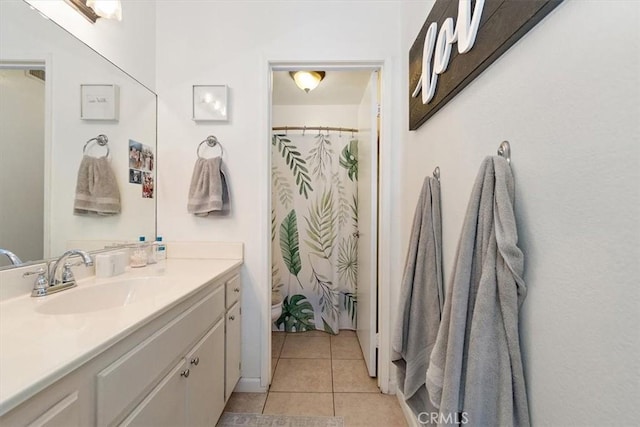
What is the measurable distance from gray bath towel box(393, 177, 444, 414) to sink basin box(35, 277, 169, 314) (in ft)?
3.29

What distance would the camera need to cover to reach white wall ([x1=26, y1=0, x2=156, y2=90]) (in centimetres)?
114

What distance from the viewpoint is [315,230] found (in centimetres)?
254

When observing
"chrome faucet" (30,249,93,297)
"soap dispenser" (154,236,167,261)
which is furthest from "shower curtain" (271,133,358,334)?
"chrome faucet" (30,249,93,297)

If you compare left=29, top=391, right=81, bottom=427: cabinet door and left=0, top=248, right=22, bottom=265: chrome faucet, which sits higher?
left=0, top=248, right=22, bottom=265: chrome faucet

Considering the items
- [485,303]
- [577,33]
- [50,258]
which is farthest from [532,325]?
[50,258]

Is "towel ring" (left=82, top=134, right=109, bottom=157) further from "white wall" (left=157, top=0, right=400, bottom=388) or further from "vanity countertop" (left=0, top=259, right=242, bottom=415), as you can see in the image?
"vanity countertop" (left=0, top=259, right=242, bottom=415)

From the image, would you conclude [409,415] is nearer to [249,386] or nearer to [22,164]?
[249,386]

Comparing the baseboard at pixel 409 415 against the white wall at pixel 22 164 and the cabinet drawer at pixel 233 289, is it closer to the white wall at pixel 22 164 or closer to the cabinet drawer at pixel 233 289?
the cabinet drawer at pixel 233 289

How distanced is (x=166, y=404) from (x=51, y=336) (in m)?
0.44

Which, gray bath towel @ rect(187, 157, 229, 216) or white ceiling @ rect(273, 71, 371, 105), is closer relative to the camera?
gray bath towel @ rect(187, 157, 229, 216)

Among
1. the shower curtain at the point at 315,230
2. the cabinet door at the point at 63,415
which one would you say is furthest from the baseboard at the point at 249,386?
the cabinet door at the point at 63,415

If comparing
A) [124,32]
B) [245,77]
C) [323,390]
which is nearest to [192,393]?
[323,390]

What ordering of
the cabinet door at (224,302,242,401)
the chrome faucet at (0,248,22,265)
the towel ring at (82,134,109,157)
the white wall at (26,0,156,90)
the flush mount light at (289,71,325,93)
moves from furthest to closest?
the flush mount light at (289,71,325,93) < the cabinet door at (224,302,242,401) < the towel ring at (82,134,109,157) < the white wall at (26,0,156,90) < the chrome faucet at (0,248,22,265)

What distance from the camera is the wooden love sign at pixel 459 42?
23.7 inches
